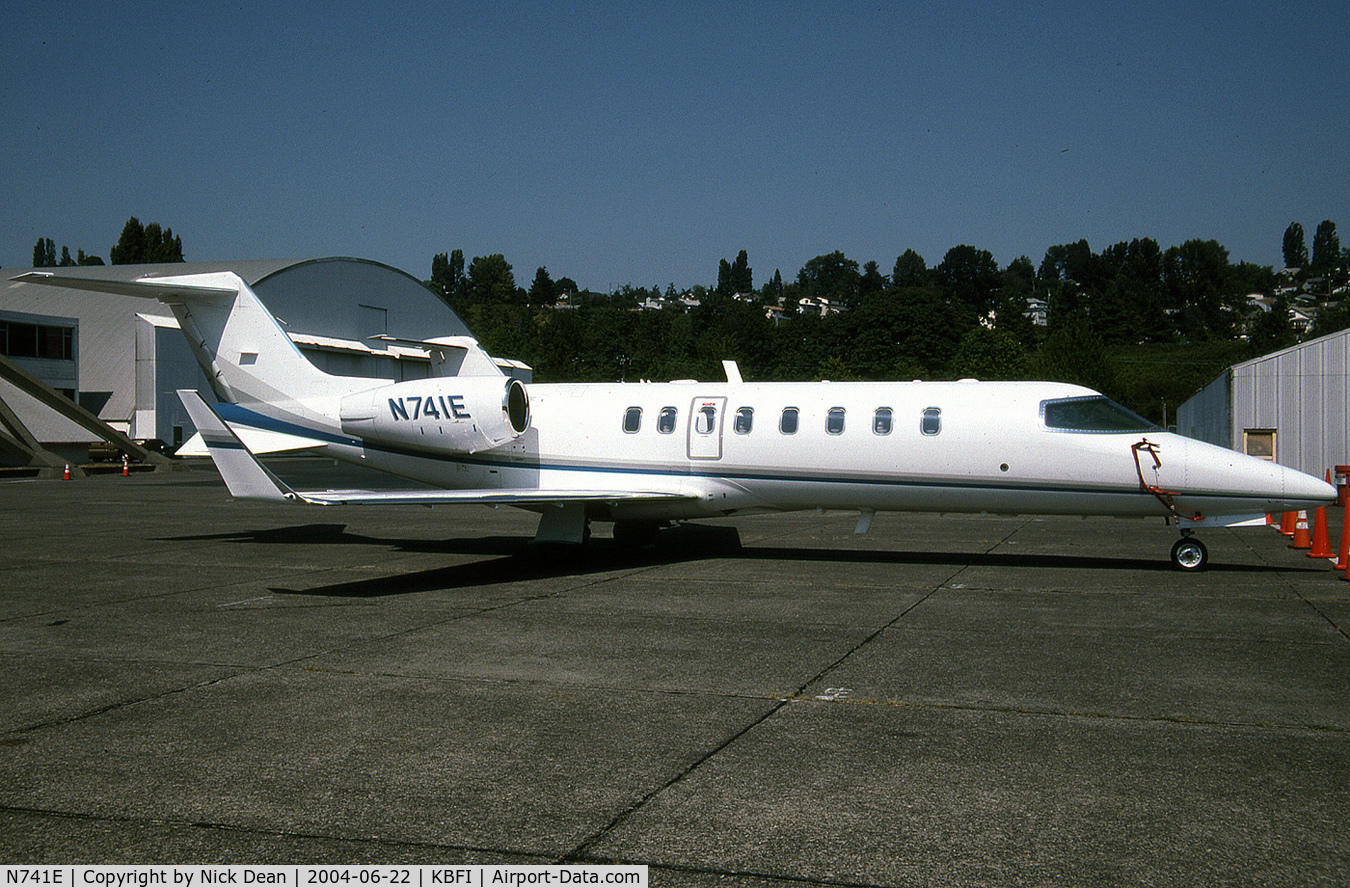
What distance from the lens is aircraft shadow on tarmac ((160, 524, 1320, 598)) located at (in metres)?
12.5

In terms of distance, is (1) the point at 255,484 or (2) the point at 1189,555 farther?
(2) the point at 1189,555

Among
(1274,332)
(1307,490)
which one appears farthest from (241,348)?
(1274,332)

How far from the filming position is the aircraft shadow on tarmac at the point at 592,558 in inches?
494

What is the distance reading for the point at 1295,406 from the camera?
95.8 ft

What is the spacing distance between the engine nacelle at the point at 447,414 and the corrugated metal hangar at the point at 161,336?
1485 inches

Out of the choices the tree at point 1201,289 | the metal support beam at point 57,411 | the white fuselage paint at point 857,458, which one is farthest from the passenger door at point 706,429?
the tree at point 1201,289

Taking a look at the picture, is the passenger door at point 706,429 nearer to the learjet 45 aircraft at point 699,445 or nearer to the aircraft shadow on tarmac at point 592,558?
the learjet 45 aircraft at point 699,445

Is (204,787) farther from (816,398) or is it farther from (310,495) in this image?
(816,398)

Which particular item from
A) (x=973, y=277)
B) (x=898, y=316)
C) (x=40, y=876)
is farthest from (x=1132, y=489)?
(x=973, y=277)

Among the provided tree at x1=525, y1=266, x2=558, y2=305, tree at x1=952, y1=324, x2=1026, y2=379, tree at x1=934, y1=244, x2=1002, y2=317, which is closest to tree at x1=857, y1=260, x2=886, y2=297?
tree at x1=934, y1=244, x2=1002, y2=317

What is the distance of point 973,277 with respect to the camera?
570 ft
